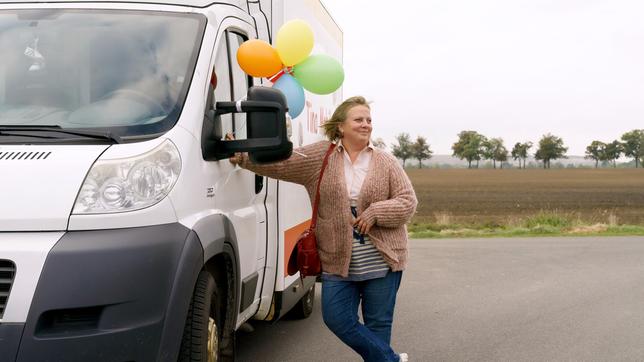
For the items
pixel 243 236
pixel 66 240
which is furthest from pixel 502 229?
pixel 66 240

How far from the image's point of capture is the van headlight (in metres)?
3.22

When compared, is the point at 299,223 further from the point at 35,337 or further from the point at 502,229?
the point at 502,229

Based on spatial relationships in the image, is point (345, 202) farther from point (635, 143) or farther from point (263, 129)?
point (635, 143)

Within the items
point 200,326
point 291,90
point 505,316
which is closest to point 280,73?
point 291,90

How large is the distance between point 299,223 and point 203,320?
2297 millimetres

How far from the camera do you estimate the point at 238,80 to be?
183 inches

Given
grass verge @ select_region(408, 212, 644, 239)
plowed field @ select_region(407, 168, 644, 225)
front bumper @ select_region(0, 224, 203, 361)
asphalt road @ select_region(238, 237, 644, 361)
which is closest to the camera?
front bumper @ select_region(0, 224, 203, 361)

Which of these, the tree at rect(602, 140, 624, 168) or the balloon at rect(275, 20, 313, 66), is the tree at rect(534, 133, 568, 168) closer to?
the tree at rect(602, 140, 624, 168)

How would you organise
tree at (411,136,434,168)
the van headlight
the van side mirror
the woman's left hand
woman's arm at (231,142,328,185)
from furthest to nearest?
tree at (411,136,434,168)
woman's arm at (231,142,328,185)
the woman's left hand
the van side mirror
the van headlight

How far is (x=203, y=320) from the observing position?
12.0 feet

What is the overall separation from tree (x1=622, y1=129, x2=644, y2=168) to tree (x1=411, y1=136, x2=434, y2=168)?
45018 millimetres

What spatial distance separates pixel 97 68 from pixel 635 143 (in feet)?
600

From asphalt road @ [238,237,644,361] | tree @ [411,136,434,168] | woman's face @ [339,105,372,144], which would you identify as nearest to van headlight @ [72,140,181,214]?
woman's face @ [339,105,372,144]

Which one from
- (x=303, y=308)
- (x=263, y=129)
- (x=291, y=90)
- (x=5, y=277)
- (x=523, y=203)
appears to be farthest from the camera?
(x=523, y=203)
